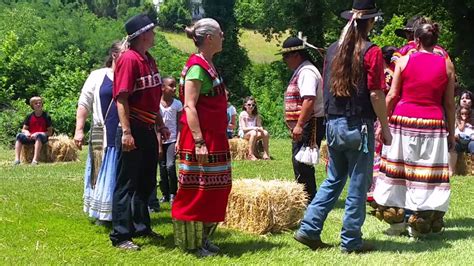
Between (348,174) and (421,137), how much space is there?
36.0 inches

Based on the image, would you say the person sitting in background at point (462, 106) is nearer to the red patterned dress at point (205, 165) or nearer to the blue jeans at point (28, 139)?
the red patterned dress at point (205, 165)

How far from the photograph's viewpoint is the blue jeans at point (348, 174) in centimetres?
532

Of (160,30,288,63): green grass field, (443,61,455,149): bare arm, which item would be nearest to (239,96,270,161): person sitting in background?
(443,61,455,149): bare arm

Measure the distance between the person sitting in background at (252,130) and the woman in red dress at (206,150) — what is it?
9130 mm

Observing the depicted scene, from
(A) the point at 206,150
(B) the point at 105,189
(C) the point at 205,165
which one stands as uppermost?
(A) the point at 206,150

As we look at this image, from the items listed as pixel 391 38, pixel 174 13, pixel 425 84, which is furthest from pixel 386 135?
pixel 174 13

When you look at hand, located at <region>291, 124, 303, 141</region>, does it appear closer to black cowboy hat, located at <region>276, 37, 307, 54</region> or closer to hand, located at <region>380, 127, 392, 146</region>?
black cowboy hat, located at <region>276, 37, 307, 54</region>

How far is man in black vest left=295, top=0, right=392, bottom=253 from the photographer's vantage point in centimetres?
525

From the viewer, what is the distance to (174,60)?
33094 millimetres

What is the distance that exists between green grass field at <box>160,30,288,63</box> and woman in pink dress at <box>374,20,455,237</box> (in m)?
41.6

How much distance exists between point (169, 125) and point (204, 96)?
2.69m

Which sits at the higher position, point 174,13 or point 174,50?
point 174,13

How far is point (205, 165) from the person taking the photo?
208 inches

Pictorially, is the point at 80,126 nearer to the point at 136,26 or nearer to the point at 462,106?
the point at 136,26
